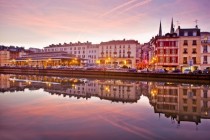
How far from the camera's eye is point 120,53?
123 meters

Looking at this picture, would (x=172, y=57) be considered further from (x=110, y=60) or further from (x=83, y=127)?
(x=83, y=127)

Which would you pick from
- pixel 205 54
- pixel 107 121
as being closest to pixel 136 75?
pixel 205 54

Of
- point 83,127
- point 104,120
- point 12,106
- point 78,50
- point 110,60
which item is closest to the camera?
point 83,127

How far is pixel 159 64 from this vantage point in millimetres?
78062

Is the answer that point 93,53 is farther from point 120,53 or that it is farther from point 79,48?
point 120,53

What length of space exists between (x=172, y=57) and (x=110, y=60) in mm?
50254

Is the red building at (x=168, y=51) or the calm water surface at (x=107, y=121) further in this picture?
the red building at (x=168, y=51)

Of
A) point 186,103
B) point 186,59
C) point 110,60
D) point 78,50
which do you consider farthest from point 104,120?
point 78,50

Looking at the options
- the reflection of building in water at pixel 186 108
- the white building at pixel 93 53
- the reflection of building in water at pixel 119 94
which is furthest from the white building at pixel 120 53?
the reflection of building in water at pixel 186 108

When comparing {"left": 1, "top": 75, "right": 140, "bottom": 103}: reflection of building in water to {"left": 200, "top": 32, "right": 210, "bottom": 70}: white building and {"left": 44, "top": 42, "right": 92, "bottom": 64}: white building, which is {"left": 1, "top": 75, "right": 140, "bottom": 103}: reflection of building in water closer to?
{"left": 200, "top": 32, "right": 210, "bottom": 70}: white building

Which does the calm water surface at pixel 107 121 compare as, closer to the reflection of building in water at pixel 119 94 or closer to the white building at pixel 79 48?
the reflection of building in water at pixel 119 94

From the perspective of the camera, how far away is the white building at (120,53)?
120438mm

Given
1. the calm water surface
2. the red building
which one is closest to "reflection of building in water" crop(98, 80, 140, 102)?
the calm water surface

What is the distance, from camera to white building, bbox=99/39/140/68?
120438 mm
